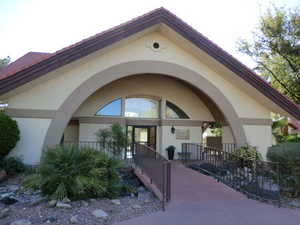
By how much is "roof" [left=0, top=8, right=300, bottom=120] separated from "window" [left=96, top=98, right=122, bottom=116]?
4.31m

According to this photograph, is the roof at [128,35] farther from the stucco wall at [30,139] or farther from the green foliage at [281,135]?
the green foliage at [281,135]

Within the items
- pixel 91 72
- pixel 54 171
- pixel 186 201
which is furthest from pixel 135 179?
pixel 91 72

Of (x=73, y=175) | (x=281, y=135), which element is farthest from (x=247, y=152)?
(x=281, y=135)

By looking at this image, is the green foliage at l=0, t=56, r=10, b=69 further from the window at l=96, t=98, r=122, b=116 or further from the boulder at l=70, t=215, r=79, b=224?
the boulder at l=70, t=215, r=79, b=224

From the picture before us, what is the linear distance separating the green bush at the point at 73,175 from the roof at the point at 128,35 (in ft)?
13.9

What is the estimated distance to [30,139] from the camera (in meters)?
9.97

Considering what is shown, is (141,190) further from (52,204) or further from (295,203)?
(295,203)

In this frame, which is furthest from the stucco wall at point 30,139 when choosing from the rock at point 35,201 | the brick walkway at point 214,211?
the brick walkway at point 214,211

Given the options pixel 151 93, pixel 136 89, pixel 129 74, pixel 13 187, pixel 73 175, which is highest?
pixel 129 74

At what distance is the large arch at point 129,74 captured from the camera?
10.2 meters

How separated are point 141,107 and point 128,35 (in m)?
5.18

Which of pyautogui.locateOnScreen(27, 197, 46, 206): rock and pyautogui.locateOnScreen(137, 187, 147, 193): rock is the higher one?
pyautogui.locateOnScreen(27, 197, 46, 206): rock

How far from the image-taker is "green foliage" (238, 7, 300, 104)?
59.4ft

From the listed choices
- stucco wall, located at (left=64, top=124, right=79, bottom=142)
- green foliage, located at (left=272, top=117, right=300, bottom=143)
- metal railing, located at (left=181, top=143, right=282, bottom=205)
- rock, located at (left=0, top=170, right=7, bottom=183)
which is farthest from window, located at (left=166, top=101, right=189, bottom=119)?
rock, located at (left=0, top=170, right=7, bottom=183)
